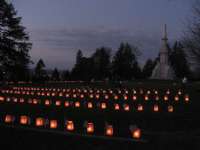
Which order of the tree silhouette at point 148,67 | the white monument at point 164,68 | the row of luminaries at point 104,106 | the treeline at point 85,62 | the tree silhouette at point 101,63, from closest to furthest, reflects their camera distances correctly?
the row of luminaries at point 104,106, the treeline at point 85,62, the white monument at point 164,68, the tree silhouette at point 101,63, the tree silhouette at point 148,67

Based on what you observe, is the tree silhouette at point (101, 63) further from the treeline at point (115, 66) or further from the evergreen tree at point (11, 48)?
the evergreen tree at point (11, 48)

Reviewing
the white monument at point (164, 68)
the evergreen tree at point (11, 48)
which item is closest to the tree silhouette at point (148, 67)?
the white monument at point (164, 68)

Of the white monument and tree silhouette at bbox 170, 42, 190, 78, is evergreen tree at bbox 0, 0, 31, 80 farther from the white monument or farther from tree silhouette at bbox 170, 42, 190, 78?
tree silhouette at bbox 170, 42, 190, 78

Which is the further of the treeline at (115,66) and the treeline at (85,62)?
the treeline at (115,66)

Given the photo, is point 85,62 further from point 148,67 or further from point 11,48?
point 11,48

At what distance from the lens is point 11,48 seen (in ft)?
130

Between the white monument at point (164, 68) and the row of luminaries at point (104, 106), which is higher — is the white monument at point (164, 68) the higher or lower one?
the higher one

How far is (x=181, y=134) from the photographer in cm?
1009

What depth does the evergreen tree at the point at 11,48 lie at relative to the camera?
38.6 metres

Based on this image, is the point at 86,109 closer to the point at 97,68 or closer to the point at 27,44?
the point at 27,44

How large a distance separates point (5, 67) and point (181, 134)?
31571 mm

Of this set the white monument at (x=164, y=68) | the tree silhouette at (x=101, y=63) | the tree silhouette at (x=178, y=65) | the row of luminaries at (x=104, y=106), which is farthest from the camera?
the tree silhouette at (x=101, y=63)

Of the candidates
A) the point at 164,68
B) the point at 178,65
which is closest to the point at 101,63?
the point at 178,65

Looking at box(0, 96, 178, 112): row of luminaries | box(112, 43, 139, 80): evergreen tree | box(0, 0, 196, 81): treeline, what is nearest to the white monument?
box(0, 0, 196, 81): treeline
